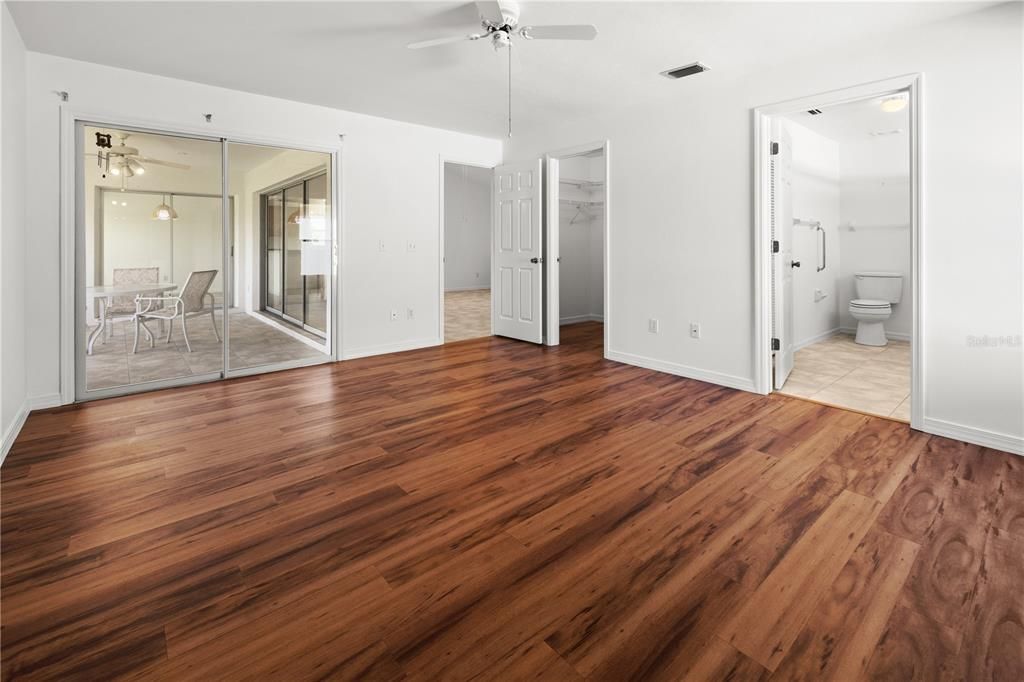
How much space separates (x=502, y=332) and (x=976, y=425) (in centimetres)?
437

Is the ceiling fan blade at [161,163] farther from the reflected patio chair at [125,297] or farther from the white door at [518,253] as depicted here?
the white door at [518,253]

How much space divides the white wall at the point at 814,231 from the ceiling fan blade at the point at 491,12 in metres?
3.56

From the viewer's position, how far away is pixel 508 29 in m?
2.79

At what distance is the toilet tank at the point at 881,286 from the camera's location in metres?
5.74

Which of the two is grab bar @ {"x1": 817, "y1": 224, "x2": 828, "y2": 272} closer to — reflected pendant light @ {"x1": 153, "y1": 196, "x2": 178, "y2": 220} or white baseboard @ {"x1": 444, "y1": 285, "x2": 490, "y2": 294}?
reflected pendant light @ {"x1": 153, "y1": 196, "x2": 178, "y2": 220}

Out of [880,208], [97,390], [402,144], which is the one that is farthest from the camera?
[880,208]

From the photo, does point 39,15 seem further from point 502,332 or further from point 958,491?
point 958,491

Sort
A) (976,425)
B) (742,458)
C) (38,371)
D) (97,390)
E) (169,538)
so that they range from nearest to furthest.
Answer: (169,538), (742,458), (976,425), (38,371), (97,390)

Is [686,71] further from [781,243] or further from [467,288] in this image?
[467,288]

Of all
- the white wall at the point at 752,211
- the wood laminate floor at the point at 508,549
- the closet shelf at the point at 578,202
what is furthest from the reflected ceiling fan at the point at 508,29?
the closet shelf at the point at 578,202

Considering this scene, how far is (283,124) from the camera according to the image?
4441 millimetres

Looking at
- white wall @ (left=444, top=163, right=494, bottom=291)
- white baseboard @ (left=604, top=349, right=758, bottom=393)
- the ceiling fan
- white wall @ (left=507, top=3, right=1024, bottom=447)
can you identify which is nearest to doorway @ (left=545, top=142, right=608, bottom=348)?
white baseboard @ (left=604, top=349, right=758, bottom=393)

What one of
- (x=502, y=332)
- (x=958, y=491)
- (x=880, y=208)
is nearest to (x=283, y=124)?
(x=502, y=332)

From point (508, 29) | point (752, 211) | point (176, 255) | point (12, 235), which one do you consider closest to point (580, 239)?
point (752, 211)
